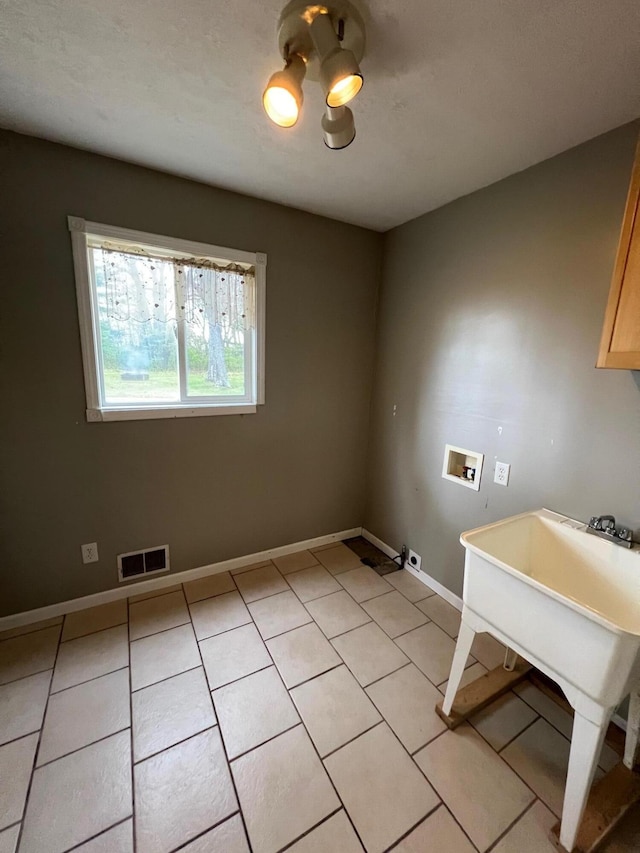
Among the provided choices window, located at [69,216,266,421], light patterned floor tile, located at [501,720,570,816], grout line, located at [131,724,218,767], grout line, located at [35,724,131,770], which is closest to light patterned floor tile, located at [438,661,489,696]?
light patterned floor tile, located at [501,720,570,816]

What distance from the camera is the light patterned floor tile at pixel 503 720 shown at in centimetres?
138

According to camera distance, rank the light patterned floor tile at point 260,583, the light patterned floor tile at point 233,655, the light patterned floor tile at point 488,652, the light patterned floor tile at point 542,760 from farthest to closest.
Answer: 1. the light patterned floor tile at point 260,583
2. the light patterned floor tile at point 488,652
3. the light patterned floor tile at point 233,655
4. the light patterned floor tile at point 542,760

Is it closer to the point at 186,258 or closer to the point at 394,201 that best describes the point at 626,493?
the point at 394,201

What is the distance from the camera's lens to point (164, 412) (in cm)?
202

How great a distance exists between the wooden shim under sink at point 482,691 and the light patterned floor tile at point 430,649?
0.44 ft

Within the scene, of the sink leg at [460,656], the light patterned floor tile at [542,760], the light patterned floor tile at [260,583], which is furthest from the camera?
the light patterned floor tile at [260,583]

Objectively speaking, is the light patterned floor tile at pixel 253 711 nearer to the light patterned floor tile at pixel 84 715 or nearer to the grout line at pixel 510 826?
the light patterned floor tile at pixel 84 715

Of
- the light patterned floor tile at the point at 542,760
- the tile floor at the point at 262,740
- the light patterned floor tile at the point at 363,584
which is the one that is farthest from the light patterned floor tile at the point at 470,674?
the light patterned floor tile at the point at 363,584

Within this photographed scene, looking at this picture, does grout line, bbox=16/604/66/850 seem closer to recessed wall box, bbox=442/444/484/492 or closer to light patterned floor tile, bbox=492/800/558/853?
light patterned floor tile, bbox=492/800/558/853

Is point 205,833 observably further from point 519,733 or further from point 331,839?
point 519,733

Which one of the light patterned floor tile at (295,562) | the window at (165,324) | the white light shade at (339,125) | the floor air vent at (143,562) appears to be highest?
the white light shade at (339,125)

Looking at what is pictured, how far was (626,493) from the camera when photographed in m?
1.38

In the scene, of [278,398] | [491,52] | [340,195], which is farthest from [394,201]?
[278,398]

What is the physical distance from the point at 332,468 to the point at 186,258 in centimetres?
177
